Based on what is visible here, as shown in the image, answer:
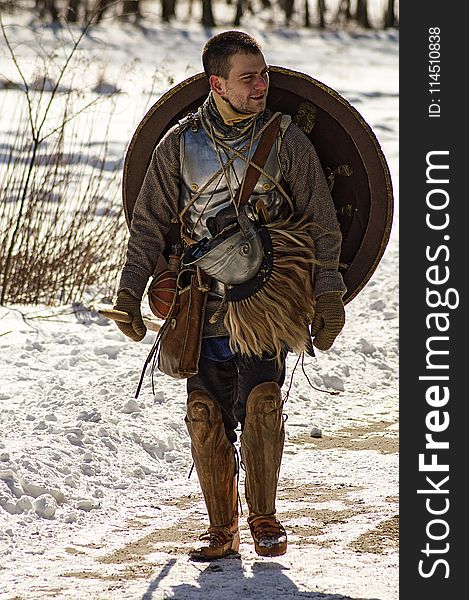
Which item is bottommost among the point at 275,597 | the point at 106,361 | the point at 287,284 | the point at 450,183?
the point at 275,597

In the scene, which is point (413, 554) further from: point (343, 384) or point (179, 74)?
point (179, 74)

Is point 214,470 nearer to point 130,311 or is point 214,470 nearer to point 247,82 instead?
point 130,311

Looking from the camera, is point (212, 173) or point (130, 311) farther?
point (130, 311)

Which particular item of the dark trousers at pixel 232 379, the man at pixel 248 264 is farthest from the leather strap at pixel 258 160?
the dark trousers at pixel 232 379

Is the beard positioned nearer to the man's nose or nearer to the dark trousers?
the man's nose

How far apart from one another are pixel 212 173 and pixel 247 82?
0.30m

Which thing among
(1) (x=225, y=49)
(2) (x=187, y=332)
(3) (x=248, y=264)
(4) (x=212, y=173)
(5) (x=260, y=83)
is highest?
(1) (x=225, y=49)

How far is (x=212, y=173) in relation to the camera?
400 cm

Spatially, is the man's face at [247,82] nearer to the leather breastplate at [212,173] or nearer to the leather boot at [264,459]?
the leather breastplate at [212,173]

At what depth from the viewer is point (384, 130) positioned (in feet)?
44.0

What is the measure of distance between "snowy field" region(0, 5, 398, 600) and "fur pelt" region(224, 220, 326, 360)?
0.70 meters

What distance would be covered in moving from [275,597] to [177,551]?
62 cm

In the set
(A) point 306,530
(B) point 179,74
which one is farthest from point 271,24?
(A) point 306,530

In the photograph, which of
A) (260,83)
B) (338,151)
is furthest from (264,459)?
(260,83)
